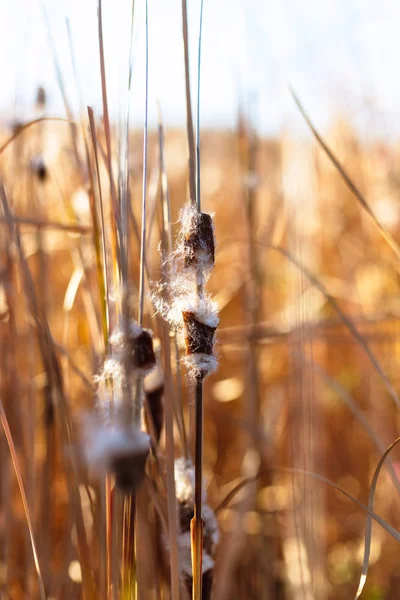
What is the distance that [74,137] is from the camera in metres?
0.83

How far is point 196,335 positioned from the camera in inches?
19.5

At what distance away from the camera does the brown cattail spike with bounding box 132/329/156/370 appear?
0.49 metres

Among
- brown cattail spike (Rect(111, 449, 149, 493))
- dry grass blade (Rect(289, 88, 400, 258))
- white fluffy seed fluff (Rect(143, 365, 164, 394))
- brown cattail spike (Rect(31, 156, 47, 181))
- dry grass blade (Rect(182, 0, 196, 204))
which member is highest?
brown cattail spike (Rect(31, 156, 47, 181))

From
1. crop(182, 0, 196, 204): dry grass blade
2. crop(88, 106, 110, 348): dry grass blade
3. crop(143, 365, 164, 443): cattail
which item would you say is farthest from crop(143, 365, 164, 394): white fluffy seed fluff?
crop(182, 0, 196, 204): dry grass blade

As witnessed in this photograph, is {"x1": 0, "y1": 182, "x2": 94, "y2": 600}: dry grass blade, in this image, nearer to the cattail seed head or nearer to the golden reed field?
the golden reed field

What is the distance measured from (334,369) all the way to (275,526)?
1011 mm

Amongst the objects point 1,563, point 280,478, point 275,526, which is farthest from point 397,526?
point 1,563

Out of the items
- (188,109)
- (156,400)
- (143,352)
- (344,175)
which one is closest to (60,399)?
(156,400)

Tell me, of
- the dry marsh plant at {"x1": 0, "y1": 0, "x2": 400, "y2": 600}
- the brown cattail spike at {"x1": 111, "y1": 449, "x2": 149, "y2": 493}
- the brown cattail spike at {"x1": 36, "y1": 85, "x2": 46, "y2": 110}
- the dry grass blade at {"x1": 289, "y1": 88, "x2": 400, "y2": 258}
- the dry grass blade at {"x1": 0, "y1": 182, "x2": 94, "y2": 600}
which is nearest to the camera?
the brown cattail spike at {"x1": 111, "y1": 449, "x2": 149, "y2": 493}

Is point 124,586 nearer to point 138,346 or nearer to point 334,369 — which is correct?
point 138,346

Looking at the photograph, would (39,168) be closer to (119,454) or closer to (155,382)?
(155,382)

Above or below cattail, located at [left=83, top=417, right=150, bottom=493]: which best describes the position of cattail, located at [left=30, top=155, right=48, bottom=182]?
above

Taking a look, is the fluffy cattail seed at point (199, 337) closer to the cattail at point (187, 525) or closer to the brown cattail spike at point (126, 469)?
the brown cattail spike at point (126, 469)

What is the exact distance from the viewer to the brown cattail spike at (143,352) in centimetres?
49
